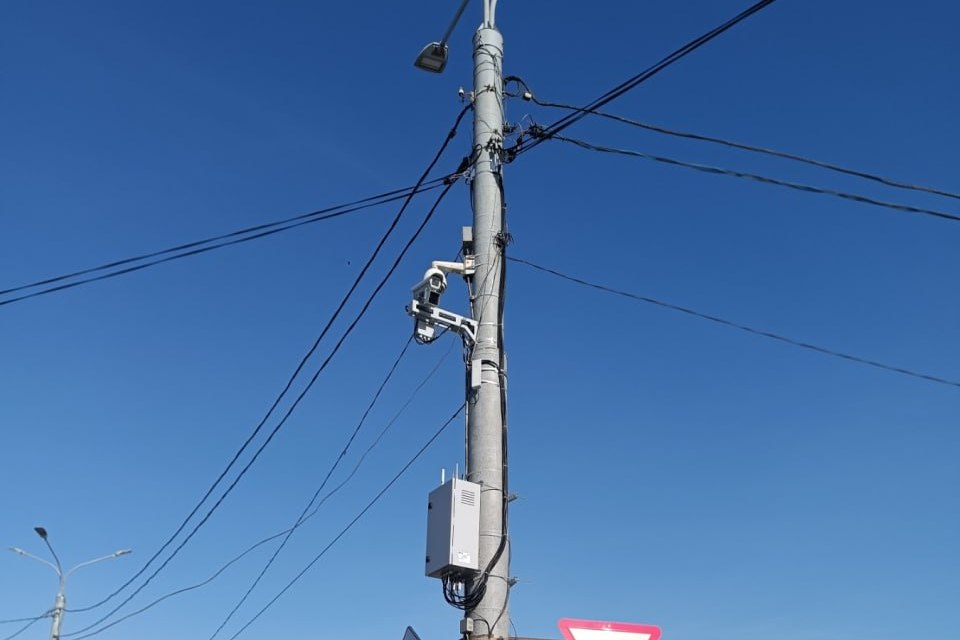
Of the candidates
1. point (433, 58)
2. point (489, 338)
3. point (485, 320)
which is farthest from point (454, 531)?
point (433, 58)

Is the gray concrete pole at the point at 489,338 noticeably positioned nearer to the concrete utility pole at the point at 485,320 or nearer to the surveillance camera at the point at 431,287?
the concrete utility pole at the point at 485,320

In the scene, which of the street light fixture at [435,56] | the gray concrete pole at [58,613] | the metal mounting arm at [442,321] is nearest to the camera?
the metal mounting arm at [442,321]

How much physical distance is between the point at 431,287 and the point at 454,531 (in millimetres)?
2495

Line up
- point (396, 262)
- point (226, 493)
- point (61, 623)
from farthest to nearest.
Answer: point (61, 623)
point (226, 493)
point (396, 262)

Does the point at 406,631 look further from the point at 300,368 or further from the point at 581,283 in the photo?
the point at 300,368

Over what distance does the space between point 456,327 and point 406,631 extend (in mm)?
2967

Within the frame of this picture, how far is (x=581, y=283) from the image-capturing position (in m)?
11.7

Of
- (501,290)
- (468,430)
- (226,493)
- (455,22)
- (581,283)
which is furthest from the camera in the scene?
(226,493)

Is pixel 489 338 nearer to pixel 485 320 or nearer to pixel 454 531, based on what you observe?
pixel 485 320

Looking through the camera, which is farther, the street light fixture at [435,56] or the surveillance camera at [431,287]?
the street light fixture at [435,56]

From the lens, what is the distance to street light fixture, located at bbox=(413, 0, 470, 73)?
1097 centimetres

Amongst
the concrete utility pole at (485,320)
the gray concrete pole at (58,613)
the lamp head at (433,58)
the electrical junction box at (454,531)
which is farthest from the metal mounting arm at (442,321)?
the gray concrete pole at (58,613)

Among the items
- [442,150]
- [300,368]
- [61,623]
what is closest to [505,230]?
[442,150]

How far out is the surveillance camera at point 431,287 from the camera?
9406mm
